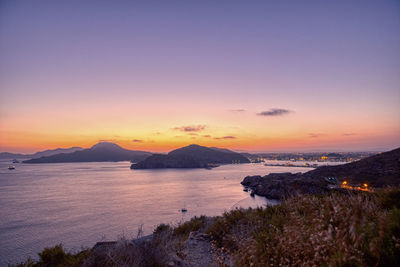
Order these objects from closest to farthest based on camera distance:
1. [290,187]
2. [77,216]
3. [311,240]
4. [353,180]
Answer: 1. [311,240]
2. [77,216]
3. [290,187]
4. [353,180]

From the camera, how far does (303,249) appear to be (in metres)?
3.42

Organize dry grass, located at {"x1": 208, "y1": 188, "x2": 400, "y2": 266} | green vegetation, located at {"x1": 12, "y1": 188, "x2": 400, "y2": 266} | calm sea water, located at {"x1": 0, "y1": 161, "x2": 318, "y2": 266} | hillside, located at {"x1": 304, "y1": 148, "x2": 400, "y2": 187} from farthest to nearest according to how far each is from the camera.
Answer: hillside, located at {"x1": 304, "y1": 148, "x2": 400, "y2": 187} < calm sea water, located at {"x1": 0, "y1": 161, "x2": 318, "y2": 266} < green vegetation, located at {"x1": 12, "y1": 188, "x2": 400, "y2": 266} < dry grass, located at {"x1": 208, "y1": 188, "x2": 400, "y2": 266}

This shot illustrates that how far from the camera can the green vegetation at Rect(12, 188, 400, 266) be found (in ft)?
8.28

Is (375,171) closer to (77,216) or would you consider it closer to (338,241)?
(77,216)

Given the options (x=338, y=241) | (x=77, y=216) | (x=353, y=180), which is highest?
(x=338, y=241)

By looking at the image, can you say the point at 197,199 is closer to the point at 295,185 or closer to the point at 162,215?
the point at 162,215

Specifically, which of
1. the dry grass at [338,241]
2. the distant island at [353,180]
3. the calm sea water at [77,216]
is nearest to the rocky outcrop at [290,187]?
the distant island at [353,180]

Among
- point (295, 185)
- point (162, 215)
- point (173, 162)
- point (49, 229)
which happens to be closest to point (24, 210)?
point (49, 229)

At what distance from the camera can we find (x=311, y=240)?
3.04 metres

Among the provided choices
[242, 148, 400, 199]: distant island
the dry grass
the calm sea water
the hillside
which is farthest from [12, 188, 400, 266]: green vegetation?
the hillside

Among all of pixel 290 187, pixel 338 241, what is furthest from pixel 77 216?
pixel 290 187

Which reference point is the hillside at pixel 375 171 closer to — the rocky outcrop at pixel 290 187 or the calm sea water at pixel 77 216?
the rocky outcrop at pixel 290 187

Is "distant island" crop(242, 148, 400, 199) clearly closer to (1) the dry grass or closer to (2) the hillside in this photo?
(2) the hillside

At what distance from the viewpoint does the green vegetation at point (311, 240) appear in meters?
2.52
